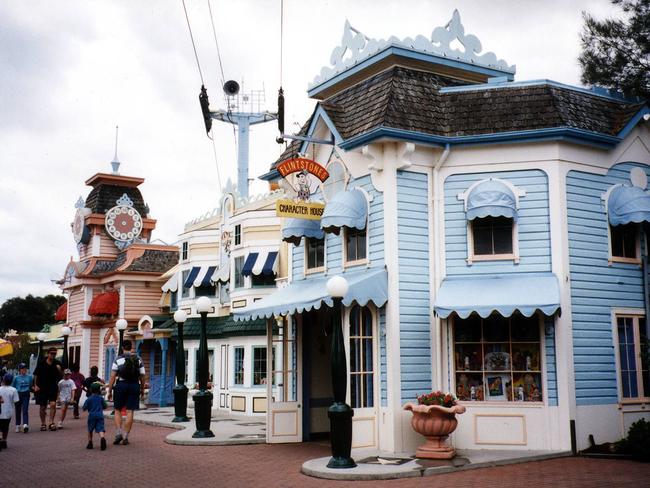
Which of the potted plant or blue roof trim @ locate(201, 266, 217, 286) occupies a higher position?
blue roof trim @ locate(201, 266, 217, 286)

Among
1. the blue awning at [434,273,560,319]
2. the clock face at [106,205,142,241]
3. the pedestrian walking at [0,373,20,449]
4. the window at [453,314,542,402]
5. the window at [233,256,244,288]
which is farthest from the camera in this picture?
the clock face at [106,205,142,241]

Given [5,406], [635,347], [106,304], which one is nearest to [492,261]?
[635,347]

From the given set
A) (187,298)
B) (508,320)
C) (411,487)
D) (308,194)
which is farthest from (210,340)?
(411,487)

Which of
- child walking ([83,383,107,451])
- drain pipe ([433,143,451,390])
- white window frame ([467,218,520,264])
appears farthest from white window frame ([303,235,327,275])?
child walking ([83,383,107,451])

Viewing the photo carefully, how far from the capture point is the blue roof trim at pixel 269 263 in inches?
958

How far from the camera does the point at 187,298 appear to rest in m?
29.3

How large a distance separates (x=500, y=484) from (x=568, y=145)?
6.99 metres

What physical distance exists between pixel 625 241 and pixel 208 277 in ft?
53.9

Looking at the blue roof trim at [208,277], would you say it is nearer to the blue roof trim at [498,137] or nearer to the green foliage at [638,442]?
the blue roof trim at [498,137]

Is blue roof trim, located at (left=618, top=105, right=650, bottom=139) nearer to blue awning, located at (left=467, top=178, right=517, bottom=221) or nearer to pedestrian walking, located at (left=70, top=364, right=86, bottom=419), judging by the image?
blue awning, located at (left=467, top=178, right=517, bottom=221)

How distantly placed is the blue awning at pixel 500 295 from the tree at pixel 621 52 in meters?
5.25

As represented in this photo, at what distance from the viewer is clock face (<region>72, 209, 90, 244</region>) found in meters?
38.8

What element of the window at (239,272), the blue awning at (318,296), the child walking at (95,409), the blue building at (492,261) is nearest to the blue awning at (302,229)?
the blue building at (492,261)

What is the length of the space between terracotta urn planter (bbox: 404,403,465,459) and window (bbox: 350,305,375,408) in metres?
1.55
